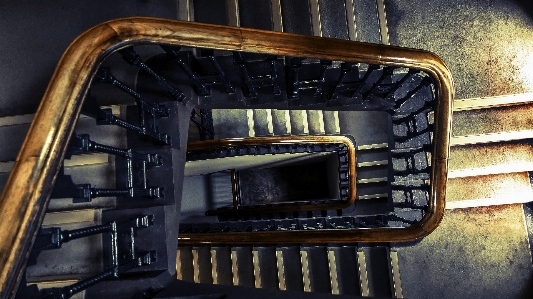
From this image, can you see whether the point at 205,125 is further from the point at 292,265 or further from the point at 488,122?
the point at 488,122

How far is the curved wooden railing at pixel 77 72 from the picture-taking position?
136 cm

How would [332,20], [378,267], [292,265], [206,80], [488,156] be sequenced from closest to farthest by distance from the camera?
[206,80]
[332,20]
[378,267]
[488,156]
[292,265]

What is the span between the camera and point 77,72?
1541 millimetres

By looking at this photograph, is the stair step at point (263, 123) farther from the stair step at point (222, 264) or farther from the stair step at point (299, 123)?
the stair step at point (222, 264)

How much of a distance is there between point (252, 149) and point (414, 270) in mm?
2378

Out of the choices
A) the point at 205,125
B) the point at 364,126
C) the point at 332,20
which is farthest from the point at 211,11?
the point at 364,126

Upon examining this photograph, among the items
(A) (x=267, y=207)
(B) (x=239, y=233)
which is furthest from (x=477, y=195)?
(A) (x=267, y=207)

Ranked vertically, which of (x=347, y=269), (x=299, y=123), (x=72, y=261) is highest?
(x=299, y=123)

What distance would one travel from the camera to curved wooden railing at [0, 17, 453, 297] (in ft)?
4.47

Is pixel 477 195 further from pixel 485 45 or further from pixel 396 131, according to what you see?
pixel 485 45

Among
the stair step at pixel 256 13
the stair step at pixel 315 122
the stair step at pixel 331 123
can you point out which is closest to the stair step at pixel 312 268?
the stair step at pixel 256 13

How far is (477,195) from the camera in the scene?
3.99m

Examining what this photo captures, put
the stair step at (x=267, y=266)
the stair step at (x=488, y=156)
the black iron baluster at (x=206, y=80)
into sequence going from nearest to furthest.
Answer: the black iron baluster at (x=206, y=80), the stair step at (x=488, y=156), the stair step at (x=267, y=266)

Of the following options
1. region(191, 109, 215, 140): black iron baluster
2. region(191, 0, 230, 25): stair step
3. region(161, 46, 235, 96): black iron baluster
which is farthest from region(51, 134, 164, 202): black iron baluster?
region(191, 109, 215, 140): black iron baluster
